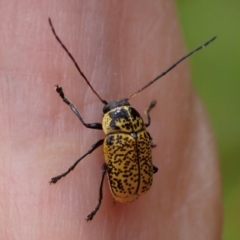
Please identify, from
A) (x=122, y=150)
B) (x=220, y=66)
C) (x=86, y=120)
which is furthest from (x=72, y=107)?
(x=220, y=66)

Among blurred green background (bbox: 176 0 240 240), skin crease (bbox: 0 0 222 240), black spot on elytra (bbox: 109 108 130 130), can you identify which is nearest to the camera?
skin crease (bbox: 0 0 222 240)

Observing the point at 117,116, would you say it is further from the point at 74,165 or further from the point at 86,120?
the point at 74,165

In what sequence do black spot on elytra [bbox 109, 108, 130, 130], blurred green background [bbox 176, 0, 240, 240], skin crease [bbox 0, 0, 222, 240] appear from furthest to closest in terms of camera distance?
1. blurred green background [bbox 176, 0, 240, 240]
2. black spot on elytra [bbox 109, 108, 130, 130]
3. skin crease [bbox 0, 0, 222, 240]

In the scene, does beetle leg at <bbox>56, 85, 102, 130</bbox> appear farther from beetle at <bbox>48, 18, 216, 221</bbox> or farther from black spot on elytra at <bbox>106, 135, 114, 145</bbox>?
black spot on elytra at <bbox>106, 135, 114, 145</bbox>

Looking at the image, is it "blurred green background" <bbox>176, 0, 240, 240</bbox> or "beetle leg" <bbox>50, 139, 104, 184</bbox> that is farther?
"blurred green background" <bbox>176, 0, 240, 240</bbox>

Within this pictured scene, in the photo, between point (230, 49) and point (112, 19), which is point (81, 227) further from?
point (230, 49)

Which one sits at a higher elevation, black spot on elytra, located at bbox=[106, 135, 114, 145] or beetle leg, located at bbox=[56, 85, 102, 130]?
beetle leg, located at bbox=[56, 85, 102, 130]

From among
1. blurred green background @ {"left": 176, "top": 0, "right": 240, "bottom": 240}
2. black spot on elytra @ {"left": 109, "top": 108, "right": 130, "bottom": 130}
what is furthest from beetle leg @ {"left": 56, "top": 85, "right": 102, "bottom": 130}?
blurred green background @ {"left": 176, "top": 0, "right": 240, "bottom": 240}

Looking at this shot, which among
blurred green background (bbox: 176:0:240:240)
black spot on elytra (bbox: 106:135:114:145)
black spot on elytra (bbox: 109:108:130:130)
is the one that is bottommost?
black spot on elytra (bbox: 106:135:114:145)
